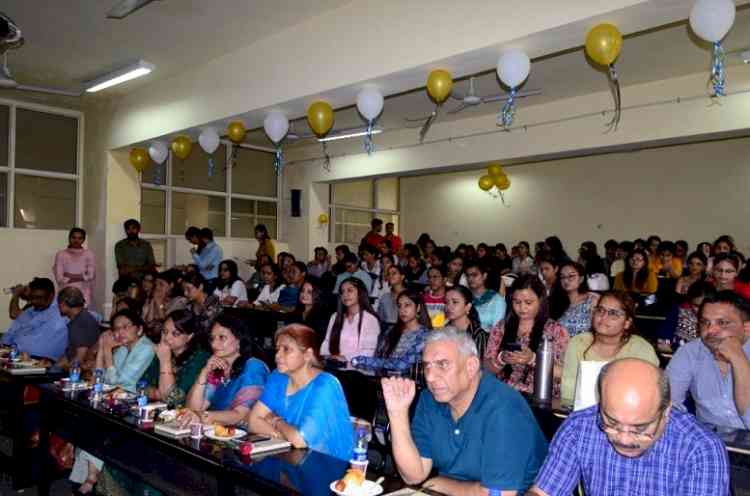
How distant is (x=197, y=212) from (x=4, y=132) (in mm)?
3006

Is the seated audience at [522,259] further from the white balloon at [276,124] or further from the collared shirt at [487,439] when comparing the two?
the collared shirt at [487,439]

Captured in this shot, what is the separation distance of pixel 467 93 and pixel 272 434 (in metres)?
5.96

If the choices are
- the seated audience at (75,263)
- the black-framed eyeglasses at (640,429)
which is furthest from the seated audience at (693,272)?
the seated audience at (75,263)

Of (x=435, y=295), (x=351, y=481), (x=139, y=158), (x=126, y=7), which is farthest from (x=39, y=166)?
(x=351, y=481)

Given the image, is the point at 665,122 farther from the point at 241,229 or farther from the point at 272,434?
the point at 241,229

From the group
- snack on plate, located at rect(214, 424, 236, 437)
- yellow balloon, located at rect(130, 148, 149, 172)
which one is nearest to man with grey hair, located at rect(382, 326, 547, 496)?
snack on plate, located at rect(214, 424, 236, 437)

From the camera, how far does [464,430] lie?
1923 mm

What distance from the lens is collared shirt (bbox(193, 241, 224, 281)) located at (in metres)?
7.82

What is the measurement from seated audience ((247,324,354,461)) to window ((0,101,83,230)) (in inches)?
283

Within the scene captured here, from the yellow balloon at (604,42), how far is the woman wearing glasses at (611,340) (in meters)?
1.61

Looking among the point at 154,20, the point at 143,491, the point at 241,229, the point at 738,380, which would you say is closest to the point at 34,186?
the point at 241,229

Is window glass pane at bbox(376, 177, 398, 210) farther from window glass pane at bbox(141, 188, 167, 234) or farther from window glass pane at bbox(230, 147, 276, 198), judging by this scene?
window glass pane at bbox(141, 188, 167, 234)

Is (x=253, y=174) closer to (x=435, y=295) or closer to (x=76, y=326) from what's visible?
(x=435, y=295)

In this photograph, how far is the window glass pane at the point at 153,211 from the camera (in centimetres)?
952
